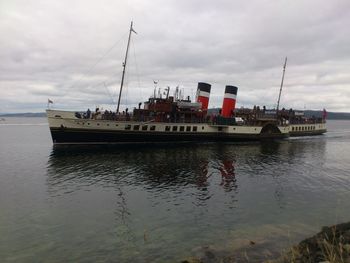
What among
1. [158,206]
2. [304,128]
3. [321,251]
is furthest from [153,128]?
[321,251]

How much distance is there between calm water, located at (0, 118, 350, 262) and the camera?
50.9 ft

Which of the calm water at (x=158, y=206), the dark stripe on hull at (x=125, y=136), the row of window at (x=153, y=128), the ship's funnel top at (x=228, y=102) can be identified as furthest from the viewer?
the ship's funnel top at (x=228, y=102)

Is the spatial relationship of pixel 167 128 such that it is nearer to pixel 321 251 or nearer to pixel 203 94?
pixel 203 94

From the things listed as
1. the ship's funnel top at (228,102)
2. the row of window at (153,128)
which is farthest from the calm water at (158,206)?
the ship's funnel top at (228,102)

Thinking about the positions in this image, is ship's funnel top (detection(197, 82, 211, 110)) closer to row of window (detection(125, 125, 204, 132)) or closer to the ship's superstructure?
the ship's superstructure

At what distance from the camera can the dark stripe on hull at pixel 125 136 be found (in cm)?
4969

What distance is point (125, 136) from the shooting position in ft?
172

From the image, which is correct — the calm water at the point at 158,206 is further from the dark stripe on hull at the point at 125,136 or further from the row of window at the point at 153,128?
the row of window at the point at 153,128

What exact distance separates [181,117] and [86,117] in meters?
15.3

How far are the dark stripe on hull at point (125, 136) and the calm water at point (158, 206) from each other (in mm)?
8545

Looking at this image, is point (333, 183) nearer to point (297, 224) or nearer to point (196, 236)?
point (297, 224)

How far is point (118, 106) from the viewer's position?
2019 inches

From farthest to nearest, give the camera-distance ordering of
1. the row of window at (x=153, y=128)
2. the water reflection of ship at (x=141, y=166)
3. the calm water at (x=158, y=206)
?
1. the row of window at (x=153, y=128)
2. the water reflection of ship at (x=141, y=166)
3. the calm water at (x=158, y=206)

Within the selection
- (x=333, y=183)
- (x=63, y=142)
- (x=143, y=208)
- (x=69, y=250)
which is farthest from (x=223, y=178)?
(x=63, y=142)
